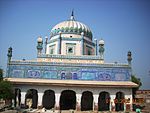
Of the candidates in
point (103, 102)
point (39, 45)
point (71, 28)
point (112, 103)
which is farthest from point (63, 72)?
point (71, 28)

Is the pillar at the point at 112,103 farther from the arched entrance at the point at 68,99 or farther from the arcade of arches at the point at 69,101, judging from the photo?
the arched entrance at the point at 68,99

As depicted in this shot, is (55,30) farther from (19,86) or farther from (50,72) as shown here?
(19,86)

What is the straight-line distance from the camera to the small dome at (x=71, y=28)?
29312 millimetres

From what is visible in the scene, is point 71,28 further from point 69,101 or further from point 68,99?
point 69,101

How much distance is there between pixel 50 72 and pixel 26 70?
8.67 feet

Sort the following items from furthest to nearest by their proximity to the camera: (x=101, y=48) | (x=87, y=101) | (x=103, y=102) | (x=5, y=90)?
(x=101, y=48) < (x=103, y=102) < (x=87, y=101) < (x=5, y=90)

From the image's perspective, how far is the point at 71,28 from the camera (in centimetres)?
2938

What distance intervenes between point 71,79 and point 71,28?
8.21 m

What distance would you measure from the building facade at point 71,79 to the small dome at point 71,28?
2.34m

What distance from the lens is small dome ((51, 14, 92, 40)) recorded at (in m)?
29.3

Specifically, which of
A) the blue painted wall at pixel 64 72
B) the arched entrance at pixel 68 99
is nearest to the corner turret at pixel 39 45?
the blue painted wall at pixel 64 72

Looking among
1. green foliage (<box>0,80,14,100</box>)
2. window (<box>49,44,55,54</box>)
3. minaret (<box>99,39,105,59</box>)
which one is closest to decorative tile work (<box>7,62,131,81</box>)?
minaret (<box>99,39,105,59</box>)

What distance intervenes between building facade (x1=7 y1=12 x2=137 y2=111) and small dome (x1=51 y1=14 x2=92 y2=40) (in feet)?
7.67

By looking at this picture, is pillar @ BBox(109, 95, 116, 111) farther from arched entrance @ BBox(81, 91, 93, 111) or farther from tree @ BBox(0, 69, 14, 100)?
tree @ BBox(0, 69, 14, 100)
